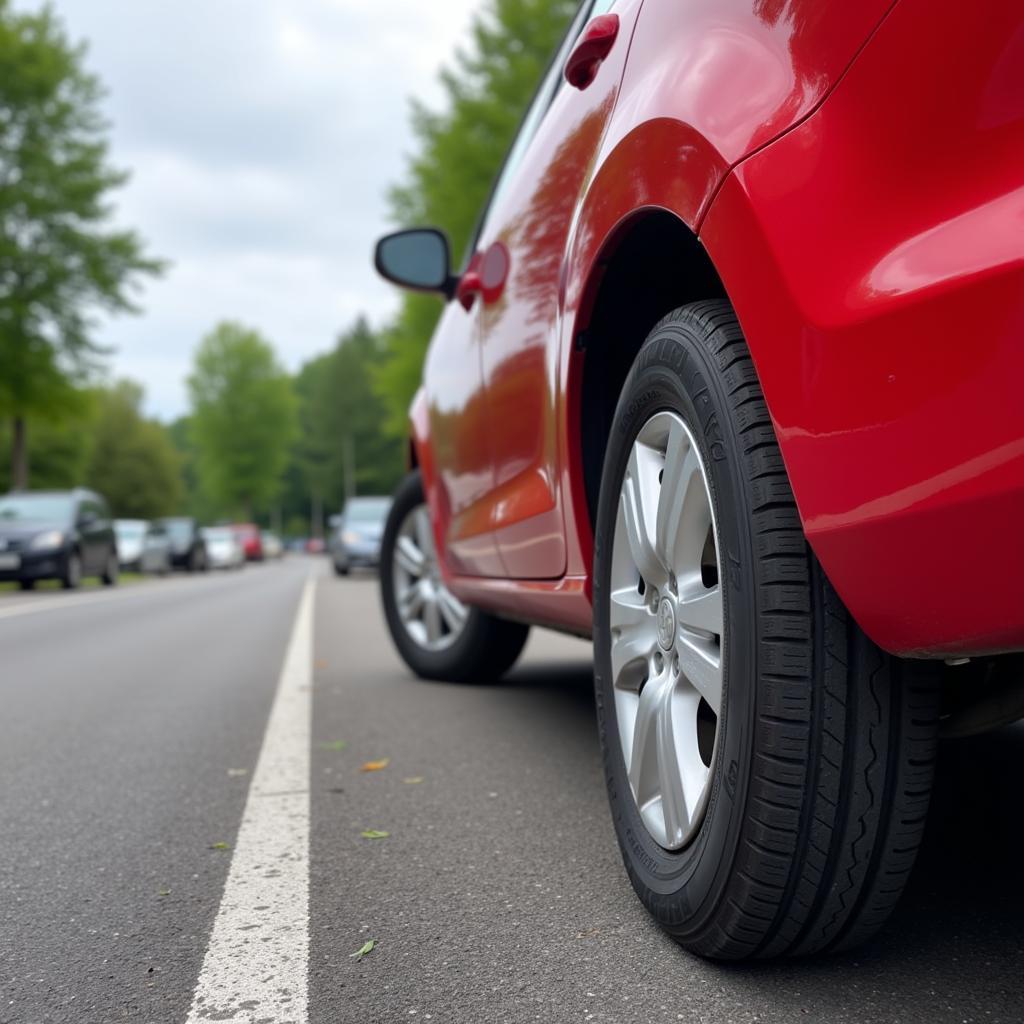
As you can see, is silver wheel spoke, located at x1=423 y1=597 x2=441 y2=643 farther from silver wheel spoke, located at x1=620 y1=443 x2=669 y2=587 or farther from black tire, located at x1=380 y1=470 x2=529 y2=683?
silver wheel spoke, located at x1=620 y1=443 x2=669 y2=587

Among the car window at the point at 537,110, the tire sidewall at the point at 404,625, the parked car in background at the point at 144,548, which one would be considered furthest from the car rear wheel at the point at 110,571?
the car window at the point at 537,110

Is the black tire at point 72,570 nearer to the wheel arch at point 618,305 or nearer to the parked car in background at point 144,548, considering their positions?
the parked car in background at point 144,548

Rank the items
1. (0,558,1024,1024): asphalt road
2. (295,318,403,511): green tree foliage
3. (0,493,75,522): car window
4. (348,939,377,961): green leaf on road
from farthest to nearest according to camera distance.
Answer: (295,318,403,511): green tree foliage, (0,493,75,522): car window, (348,939,377,961): green leaf on road, (0,558,1024,1024): asphalt road

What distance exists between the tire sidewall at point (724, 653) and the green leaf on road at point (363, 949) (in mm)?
423

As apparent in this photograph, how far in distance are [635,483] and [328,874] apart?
95 cm

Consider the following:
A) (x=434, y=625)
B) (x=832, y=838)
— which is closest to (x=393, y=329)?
(x=434, y=625)

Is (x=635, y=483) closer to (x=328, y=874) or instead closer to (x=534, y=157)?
(x=328, y=874)

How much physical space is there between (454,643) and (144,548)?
23.0 meters

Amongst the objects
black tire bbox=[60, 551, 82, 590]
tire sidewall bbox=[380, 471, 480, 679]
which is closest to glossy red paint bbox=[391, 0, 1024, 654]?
tire sidewall bbox=[380, 471, 480, 679]

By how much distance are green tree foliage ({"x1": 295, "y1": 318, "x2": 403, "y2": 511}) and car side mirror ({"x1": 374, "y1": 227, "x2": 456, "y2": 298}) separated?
71977 mm

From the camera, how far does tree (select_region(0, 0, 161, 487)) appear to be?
23.4 m

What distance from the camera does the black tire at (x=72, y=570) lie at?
15.4m

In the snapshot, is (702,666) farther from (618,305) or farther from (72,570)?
(72,570)

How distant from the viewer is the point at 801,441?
133 centimetres
